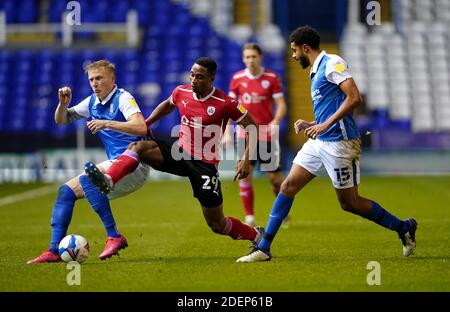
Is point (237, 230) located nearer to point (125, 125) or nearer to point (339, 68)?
point (125, 125)

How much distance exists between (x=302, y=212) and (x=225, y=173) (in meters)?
7.93

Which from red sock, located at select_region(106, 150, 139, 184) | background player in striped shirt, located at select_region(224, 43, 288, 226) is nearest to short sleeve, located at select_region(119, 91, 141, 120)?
red sock, located at select_region(106, 150, 139, 184)

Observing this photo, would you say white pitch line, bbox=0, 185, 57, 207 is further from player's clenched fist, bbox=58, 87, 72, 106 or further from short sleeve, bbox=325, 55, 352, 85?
short sleeve, bbox=325, 55, 352, 85

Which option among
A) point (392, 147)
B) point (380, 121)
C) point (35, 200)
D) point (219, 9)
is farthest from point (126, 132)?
point (219, 9)

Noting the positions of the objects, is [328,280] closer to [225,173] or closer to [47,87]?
[225,173]

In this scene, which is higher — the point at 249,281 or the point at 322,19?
the point at 322,19

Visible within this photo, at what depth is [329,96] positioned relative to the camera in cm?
886

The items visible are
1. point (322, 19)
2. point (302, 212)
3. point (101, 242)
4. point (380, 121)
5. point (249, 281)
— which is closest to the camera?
point (249, 281)

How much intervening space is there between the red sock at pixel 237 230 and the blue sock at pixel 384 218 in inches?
46.3

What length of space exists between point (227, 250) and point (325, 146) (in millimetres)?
1821

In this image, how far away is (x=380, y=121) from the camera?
83.7 feet

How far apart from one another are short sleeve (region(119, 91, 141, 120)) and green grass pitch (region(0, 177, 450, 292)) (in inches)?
56.4

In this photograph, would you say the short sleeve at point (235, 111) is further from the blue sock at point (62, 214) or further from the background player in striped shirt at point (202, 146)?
the blue sock at point (62, 214)

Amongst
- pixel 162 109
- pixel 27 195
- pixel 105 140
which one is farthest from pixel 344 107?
pixel 27 195
